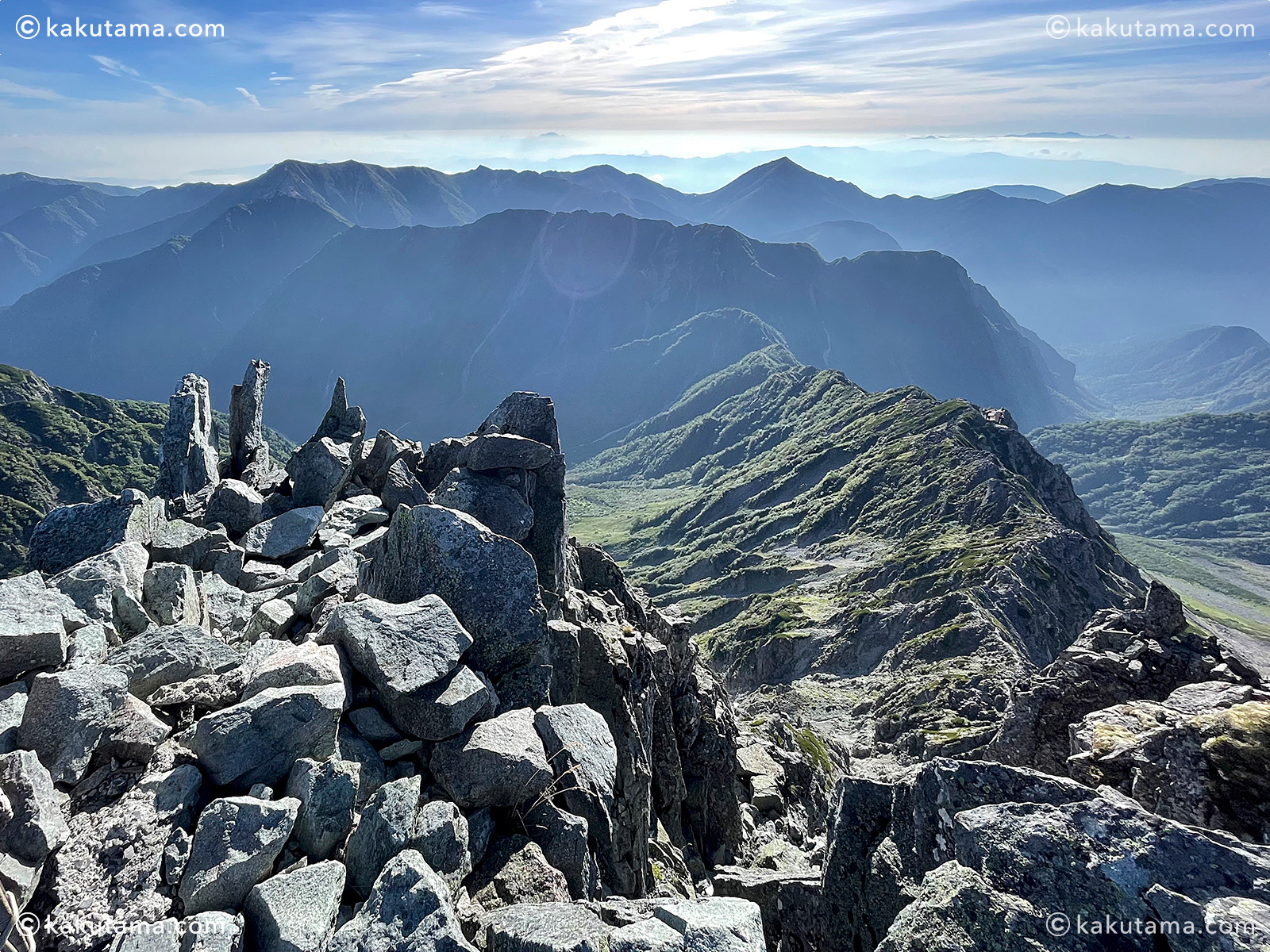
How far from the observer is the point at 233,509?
1334 inches

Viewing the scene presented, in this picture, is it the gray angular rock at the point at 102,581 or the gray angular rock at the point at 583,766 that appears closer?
the gray angular rock at the point at 583,766

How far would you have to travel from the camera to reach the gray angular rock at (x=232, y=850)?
→ 11492mm

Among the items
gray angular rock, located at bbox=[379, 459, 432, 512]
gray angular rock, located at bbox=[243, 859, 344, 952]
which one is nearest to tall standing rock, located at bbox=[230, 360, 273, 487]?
gray angular rock, located at bbox=[379, 459, 432, 512]

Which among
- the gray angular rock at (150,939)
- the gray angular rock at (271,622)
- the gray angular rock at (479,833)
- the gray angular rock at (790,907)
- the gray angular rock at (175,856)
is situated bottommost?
the gray angular rock at (790,907)

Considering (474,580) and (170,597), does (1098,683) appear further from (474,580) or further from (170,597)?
(170,597)

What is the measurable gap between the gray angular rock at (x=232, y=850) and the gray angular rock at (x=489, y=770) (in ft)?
11.3

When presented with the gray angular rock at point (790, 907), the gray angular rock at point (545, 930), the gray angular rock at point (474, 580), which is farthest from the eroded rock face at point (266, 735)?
the gray angular rock at point (790, 907)

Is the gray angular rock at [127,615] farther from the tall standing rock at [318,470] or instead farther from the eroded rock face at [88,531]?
the tall standing rock at [318,470]

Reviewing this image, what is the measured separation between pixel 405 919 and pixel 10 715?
8811 mm

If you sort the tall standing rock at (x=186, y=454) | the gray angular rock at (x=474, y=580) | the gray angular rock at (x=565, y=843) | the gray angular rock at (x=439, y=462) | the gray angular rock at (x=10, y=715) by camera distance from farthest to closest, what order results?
the tall standing rock at (x=186, y=454) → the gray angular rock at (x=439, y=462) → the gray angular rock at (x=474, y=580) → the gray angular rock at (x=565, y=843) → the gray angular rock at (x=10, y=715)

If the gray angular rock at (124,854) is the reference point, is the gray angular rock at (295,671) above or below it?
above

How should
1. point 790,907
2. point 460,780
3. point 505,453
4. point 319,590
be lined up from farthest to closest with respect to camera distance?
point 505,453 → point 319,590 → point 790,907 → point 460,780

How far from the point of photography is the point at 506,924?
39.8ft

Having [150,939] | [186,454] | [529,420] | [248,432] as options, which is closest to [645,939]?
[150,939]
